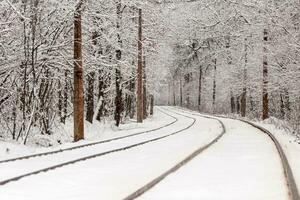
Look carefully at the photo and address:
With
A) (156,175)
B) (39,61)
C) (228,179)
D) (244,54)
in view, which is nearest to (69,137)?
(39,61)

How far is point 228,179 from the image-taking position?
9.81 m

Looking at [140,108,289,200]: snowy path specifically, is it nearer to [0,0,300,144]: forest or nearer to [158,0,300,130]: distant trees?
[0,0,300,144]: forest

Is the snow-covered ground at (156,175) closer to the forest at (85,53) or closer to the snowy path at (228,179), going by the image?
the snowy path at (228,179)

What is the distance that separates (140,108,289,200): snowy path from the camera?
321 inches

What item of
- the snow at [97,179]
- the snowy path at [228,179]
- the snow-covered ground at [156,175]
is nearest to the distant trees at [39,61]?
the snow-covered ground at [156,175]

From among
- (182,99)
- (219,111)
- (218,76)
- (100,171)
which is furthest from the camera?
(182,99)

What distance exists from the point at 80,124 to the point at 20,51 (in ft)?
13.4

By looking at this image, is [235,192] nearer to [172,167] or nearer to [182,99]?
[172,167]

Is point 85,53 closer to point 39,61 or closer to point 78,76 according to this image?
point 78,76

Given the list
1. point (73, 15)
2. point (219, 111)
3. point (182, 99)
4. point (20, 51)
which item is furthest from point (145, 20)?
point (182, 99)

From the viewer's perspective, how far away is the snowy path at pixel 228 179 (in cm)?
816

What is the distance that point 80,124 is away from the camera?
2156cm

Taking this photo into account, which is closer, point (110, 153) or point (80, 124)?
point (110, 153)

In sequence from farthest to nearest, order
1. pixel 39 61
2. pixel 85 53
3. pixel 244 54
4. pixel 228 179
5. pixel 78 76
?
1. pixel 244 54
2. pixel 85 53
3. pixel 78 76
4. pixel 39 61
5. pixel 228 179
